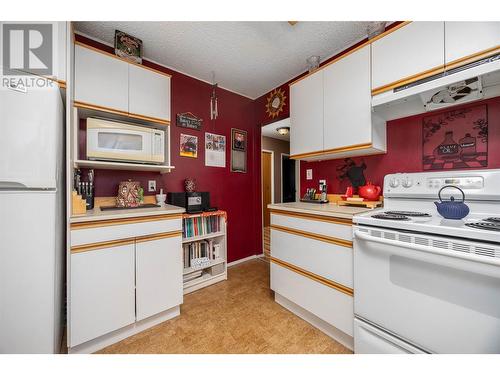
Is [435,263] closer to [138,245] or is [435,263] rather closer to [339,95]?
[339,95]

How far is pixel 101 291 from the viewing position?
4.49 ft

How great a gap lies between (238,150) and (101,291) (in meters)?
2.17

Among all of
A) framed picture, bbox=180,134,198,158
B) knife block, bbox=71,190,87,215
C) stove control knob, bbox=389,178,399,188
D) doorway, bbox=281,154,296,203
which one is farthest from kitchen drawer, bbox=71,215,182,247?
doorway, bbox=281,154,296,203

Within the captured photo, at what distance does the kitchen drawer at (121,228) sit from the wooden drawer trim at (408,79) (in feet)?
6.04

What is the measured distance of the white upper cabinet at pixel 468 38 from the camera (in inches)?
41.7

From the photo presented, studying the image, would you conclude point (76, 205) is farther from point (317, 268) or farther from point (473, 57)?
point (473, 57)

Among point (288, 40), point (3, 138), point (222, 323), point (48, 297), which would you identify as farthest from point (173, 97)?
point (222, 323)

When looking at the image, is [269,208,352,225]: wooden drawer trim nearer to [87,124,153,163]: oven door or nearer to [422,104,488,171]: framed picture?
[422,104,488,171]: framed picture

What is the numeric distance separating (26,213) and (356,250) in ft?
6.35

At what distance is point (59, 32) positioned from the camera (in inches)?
49.1

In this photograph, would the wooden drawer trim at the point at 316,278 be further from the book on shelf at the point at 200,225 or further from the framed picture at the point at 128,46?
the framed picture at the point at 128,46

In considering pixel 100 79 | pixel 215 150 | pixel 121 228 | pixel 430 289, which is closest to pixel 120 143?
pixel 100 79

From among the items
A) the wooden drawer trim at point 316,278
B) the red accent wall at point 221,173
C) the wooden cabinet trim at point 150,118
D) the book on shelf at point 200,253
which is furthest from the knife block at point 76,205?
the wooden drawer trim at point 316,278

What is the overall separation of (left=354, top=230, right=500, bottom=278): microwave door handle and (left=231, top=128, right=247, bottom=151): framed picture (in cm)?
215
